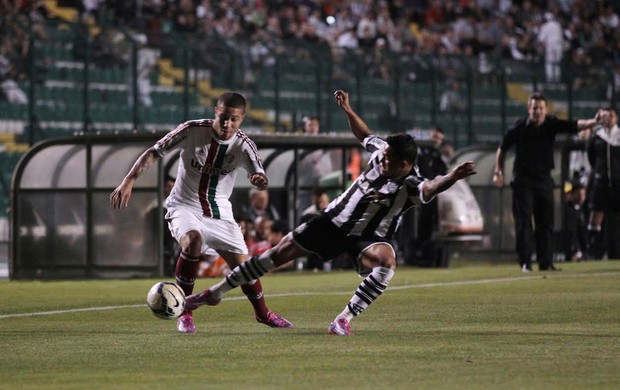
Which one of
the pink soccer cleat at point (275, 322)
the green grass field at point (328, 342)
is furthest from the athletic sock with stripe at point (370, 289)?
the pink soccer cleat at point (275, 322)

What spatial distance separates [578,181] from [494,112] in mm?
3173

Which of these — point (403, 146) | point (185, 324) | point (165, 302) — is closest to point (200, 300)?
point (185, 324)

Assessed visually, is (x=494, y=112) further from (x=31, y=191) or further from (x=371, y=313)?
(x=371, y=313)

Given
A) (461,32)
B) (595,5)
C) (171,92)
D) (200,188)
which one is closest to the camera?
(200,188)

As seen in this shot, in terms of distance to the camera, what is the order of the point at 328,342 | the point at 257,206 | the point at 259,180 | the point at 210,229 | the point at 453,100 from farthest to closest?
the point at 453,100 < the point at 257,206 < the point at 210,229 < the point at 259,180 < the point at 328,342

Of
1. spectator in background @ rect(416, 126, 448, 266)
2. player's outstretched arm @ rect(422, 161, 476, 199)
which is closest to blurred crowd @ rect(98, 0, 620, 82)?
spectator in background @ rect(416, 126, 448, 266)

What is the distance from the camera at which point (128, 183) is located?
34.8 feet

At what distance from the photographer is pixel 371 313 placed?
1251 centimetres

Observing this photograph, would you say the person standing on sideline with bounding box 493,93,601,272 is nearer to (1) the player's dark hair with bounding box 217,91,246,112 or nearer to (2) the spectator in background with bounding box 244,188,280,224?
(2) the spectator in background with bounding box 244,188,280,224

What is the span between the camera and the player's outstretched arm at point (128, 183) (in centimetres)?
1052

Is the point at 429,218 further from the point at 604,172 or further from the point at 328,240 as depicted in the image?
the point at 328,240

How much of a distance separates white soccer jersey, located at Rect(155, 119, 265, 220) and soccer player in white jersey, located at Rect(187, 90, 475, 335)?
0.71m

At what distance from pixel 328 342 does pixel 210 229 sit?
1.77 meters

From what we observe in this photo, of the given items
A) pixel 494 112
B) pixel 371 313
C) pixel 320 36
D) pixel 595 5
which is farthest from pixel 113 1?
pixel 371 313
